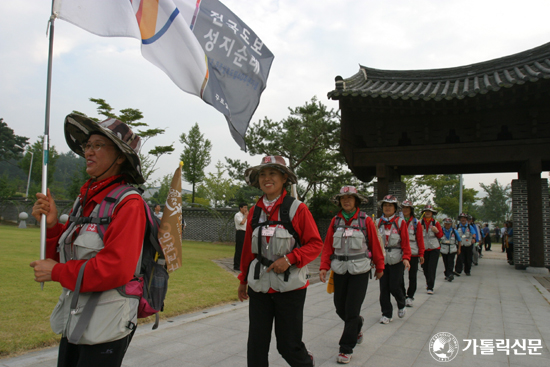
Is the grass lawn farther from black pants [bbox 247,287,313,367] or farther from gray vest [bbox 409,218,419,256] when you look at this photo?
gray vest [bbox 409,218,419,256]

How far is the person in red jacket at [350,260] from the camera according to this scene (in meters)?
4.34

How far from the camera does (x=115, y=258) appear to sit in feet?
6.04

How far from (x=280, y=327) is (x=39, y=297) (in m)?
4.88

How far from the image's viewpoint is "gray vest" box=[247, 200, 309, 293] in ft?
9.84

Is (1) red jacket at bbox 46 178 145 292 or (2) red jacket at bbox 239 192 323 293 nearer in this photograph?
(1) red jacket at bbox 46 178 145 292

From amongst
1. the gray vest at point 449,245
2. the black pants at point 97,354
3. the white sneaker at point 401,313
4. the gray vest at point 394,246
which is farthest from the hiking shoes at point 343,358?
the gray vest at point 449,245

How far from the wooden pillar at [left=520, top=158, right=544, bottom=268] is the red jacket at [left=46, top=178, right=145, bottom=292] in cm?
1274

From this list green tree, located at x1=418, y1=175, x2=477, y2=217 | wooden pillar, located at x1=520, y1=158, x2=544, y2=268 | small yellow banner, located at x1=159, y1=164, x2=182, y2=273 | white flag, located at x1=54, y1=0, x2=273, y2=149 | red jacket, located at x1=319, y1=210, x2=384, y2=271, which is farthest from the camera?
green tree, located at x1=418, y1=175, x2=477, y2=217

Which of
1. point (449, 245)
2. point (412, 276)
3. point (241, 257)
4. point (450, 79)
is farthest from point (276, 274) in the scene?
point (450, 79)

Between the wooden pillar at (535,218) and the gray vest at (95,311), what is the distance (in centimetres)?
1281

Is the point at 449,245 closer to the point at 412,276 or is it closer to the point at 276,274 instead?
the point at 412,276

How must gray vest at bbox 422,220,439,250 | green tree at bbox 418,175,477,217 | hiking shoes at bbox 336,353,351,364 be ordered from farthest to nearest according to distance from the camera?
green tree at bbox 418,175,477,217 < gray vest at bbox 422,220,439,250 < hiking shoes at bbox 336,353,351,364

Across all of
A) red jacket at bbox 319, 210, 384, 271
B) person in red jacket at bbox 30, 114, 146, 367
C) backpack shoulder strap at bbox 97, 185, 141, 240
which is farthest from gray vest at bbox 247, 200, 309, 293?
red jacket at bbox 319, 210, 384, 271

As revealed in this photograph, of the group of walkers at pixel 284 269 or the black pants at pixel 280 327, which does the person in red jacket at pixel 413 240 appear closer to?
the group of walkers at pixel 284 269
